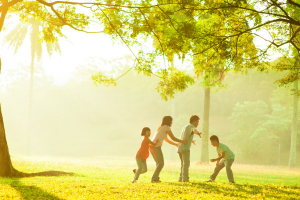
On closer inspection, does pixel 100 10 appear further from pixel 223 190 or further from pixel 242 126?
pixel 242 126

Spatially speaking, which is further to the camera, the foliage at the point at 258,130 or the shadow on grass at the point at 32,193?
the foliage at the point at 258,130

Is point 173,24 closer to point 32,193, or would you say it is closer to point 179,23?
point 179,23

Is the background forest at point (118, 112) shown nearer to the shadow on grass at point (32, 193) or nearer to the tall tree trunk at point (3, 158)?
the tall tree trunk at point (3, 158)

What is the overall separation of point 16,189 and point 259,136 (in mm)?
32348

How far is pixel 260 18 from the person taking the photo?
10.9 m

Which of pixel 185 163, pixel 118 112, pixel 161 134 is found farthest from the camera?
pixel 118 112

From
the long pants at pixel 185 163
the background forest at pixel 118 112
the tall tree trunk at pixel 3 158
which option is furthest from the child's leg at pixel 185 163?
the background forest at pixel 118 112

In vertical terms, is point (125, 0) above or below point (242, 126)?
above

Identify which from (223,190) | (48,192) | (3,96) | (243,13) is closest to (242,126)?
(243,13)

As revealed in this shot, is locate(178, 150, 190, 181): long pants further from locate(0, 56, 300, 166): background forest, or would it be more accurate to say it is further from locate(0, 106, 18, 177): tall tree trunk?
locate(0, 56, 300, 166): background forest

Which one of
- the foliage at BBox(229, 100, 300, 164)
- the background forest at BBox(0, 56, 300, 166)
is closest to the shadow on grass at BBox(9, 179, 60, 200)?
the foliage at BBox(229, 100, 300, 164)

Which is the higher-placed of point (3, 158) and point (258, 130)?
point (258, 130)

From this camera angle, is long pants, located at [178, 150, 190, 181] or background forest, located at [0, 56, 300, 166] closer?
long pants, located at [178, 150, 190, 181]

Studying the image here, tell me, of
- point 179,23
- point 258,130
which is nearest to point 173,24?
point 179,23
